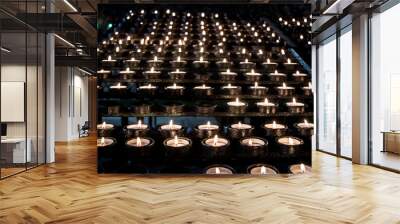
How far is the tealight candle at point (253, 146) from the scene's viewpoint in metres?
5.24

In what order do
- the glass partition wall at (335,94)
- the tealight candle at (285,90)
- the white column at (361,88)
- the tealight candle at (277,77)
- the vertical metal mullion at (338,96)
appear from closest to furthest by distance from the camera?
1. the tealight candle at (285,90)
2. the tealight candle at (277,77)
3. the white column at (361,88)
4. the glass partition wall at (335,94)
5. the vertical metal mullion at (338,96)

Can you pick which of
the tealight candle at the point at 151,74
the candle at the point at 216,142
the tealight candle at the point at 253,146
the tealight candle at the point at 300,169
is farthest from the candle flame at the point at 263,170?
the tealight candle at the point at 151,74

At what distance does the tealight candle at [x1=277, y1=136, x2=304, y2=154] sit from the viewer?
528cm

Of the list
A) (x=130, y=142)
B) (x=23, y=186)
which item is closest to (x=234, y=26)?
(x=130, y=142)

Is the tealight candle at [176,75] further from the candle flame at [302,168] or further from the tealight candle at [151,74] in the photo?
the candle flame at [302,168]

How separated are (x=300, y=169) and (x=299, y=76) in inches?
53.8

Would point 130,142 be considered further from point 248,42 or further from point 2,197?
point 248,42

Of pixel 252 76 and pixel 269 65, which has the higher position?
pixel 269 65

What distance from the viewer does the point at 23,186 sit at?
4.54m

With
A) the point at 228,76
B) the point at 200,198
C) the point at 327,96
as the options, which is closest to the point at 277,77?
the point at 228,76

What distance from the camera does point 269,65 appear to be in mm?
5535

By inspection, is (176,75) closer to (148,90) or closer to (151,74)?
(151,74)

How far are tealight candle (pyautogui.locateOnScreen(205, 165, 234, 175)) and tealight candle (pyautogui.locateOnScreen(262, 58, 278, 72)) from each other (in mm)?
1579

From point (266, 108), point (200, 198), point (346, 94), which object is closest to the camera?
point (200, 198)
